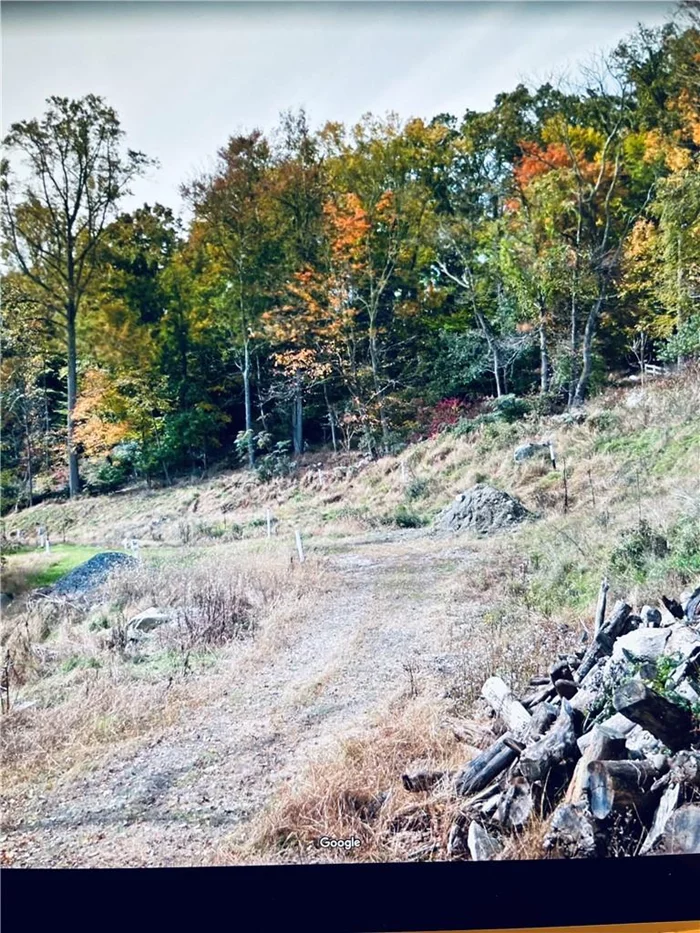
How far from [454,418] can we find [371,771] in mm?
1275

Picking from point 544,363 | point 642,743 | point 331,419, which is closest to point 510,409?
point 544,363

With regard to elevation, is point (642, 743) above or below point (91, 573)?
below

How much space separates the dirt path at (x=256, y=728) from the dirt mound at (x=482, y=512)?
0.12 metres

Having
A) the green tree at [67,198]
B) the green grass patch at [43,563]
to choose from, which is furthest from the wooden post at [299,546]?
the green tree at [67,198]

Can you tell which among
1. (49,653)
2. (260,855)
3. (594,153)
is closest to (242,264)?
(594,153)

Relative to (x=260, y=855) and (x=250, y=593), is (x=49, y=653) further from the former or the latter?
(x=260, y=855)

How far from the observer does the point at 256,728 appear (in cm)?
230

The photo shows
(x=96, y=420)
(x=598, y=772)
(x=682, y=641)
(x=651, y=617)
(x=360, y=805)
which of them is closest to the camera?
(x=598, y=772)

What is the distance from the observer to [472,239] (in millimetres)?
2701

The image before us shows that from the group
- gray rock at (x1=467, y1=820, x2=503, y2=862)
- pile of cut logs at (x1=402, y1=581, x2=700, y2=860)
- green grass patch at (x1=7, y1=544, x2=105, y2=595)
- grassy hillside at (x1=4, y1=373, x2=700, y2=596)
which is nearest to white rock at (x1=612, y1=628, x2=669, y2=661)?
pile of cut logs at (x1=402, y1=581, x2=700, y2=860)

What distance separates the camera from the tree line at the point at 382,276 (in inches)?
104

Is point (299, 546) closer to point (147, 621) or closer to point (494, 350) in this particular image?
point (147, 621)

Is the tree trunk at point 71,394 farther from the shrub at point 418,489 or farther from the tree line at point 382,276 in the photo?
the shrub at point 418,489

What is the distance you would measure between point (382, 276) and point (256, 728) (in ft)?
5.53
